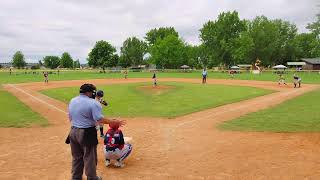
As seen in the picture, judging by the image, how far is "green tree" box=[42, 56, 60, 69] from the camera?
15362cm

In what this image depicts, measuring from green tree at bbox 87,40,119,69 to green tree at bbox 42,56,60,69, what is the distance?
54542mm

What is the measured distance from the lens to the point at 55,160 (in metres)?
9.25

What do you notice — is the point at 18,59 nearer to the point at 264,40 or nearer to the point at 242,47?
the point at 242,47

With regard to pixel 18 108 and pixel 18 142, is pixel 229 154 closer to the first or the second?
pixel 18 142

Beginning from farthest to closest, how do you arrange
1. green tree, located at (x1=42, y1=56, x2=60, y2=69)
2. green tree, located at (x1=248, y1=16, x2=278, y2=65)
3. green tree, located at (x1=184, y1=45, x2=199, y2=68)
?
green tree, located at (x1=42, y1=56, x2=60, y2=69)
green tree, located at (x1=184, y1=45, x2=199, y2=68)
green tree, located at (x1=248, y1=16, x2=278, y2=65)

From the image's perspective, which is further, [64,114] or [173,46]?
[173,46]

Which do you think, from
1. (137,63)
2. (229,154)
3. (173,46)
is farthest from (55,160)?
(137,63)

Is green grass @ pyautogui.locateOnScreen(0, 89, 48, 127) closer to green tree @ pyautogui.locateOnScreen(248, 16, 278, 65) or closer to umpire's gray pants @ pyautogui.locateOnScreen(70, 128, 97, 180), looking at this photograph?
umpire's gray pants @ pyautogui.locateOnScreen(70, 128, 97, 180)

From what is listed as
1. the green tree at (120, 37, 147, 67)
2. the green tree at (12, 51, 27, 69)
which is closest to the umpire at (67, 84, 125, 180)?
A: the green tree at (120, 37, 147, 67)

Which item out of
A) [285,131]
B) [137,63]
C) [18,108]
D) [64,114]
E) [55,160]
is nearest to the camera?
[55,160]

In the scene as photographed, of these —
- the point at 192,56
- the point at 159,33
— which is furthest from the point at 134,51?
the point at 192,56

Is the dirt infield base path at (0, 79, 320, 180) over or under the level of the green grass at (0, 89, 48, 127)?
over

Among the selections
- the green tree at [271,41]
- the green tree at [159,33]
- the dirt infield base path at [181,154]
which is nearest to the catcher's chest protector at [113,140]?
the dirt infield base path at [181,154]

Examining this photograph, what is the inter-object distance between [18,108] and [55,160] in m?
12.7
